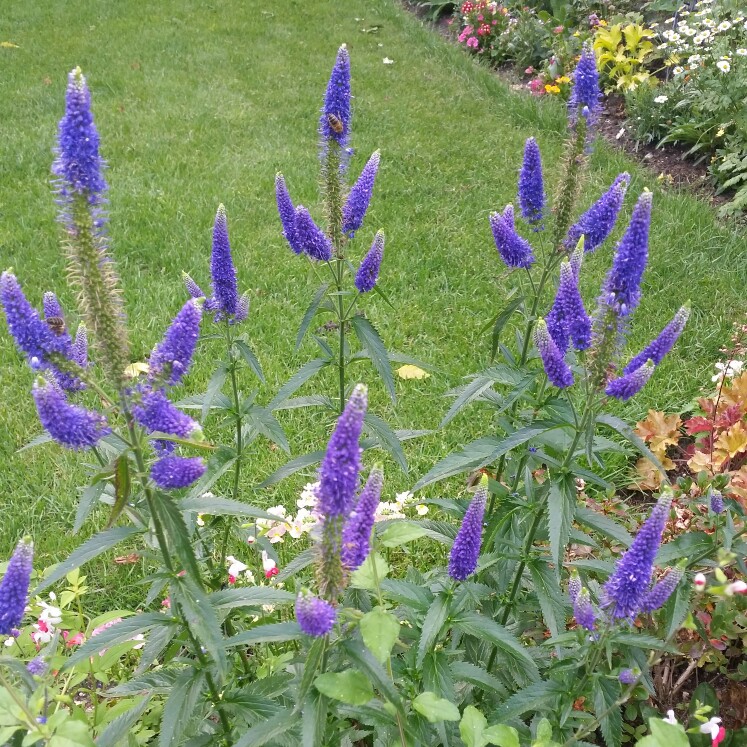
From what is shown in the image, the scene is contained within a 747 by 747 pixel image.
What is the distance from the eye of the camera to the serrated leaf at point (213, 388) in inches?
90.0

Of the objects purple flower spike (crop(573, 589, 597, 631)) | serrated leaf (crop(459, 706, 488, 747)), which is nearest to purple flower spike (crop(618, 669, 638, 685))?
purple flower spike (crop(573, 589, 597, 631))

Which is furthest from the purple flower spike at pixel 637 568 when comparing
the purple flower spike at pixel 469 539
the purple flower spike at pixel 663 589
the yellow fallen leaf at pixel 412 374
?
the yellow fallen leaf at pixel 412 374

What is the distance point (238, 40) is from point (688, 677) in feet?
32.1

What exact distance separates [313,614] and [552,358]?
0.87 m

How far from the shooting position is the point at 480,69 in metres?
8.99

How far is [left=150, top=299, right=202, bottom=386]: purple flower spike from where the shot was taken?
1581 mm

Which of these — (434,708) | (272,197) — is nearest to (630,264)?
(434,708)

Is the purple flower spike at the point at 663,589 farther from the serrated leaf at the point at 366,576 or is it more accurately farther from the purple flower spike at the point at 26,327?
the purple flower spike at the point at 26,327

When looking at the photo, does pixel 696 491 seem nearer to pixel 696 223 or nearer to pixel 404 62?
pixel 696 223

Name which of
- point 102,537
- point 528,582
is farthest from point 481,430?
point 102,537

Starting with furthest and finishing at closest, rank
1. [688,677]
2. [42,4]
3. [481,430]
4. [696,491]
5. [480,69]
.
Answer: [42,4] < [480,69] < [481,430] < [696,491] < [688,677]

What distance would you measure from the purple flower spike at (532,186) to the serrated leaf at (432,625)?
1312 mm

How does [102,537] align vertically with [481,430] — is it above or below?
above

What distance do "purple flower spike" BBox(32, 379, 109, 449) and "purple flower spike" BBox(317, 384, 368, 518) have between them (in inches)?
21.4
